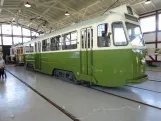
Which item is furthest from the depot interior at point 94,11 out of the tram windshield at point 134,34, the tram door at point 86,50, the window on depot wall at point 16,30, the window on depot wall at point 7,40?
the window on depot wall at point 7,40

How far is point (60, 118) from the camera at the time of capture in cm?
391

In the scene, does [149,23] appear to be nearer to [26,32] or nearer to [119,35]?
[119,35]

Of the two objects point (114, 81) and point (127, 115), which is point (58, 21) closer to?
point (114, 81)

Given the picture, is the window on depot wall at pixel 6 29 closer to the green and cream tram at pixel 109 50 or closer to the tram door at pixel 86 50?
the green and cream tram at pixel 109 50

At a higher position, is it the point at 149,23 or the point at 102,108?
the point at 149,23

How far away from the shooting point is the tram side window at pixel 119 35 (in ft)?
19.1

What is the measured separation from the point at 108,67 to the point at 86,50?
1260 mm

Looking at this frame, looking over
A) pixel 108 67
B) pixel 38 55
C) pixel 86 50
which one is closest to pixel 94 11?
pixel 38 55

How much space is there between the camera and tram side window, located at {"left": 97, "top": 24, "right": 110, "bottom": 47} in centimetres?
605

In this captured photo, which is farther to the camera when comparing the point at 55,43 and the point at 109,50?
the point at 55,43

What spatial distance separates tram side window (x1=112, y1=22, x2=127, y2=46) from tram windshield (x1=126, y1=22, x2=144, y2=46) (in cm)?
26

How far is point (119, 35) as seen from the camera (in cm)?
588

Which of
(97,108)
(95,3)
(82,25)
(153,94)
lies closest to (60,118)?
(97,108)

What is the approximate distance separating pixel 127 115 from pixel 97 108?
826 mm
